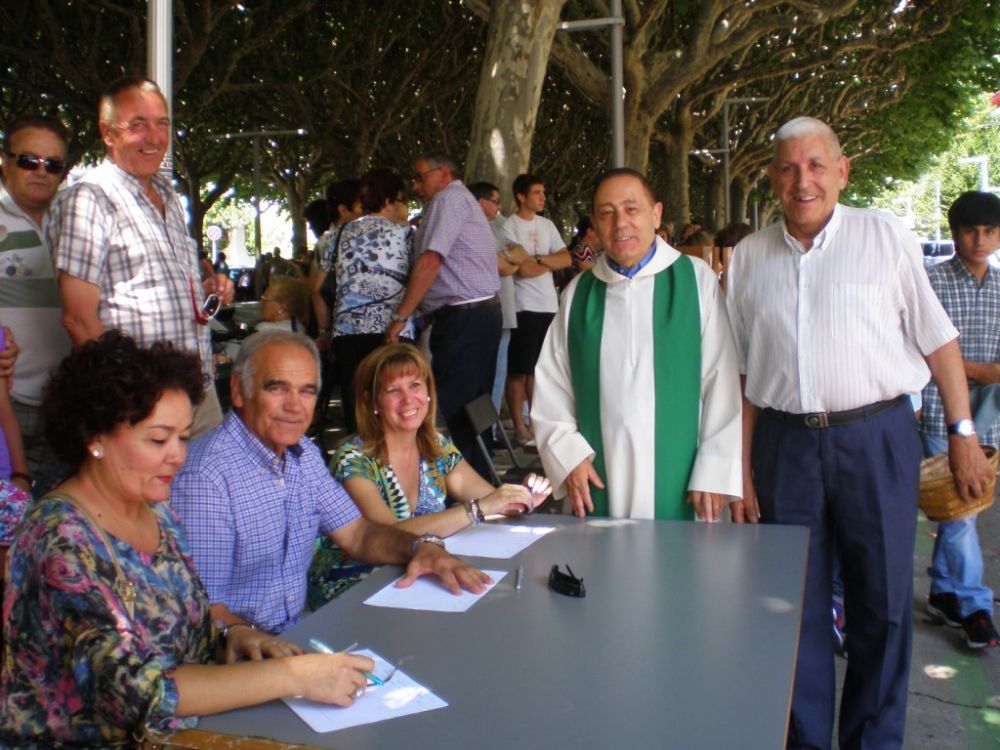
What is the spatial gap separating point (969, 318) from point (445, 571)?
3.42 meters

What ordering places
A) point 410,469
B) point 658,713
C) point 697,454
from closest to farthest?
point 658,713 → point 697,454 → point 410,469

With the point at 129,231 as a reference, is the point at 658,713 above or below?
below

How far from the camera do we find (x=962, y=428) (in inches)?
147

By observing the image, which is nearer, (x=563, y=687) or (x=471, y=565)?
(x=563, y=687)

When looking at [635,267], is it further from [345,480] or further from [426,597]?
[426,597]

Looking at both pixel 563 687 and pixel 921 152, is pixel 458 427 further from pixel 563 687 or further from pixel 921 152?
pixel 921 152

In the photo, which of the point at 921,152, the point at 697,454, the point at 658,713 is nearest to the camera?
the point at 658,713

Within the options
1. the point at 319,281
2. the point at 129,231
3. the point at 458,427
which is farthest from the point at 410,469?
the point at 319,281

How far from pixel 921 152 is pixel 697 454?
4115 centimetres

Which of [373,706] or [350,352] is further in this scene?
[350,352]

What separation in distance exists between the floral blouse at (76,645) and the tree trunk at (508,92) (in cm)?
712

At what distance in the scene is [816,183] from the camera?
3.58 metres

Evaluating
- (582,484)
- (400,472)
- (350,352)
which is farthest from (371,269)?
(582,484)

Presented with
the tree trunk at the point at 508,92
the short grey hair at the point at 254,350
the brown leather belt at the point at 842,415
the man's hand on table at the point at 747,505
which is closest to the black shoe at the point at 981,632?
the man's hand on table at the point at 747,505
